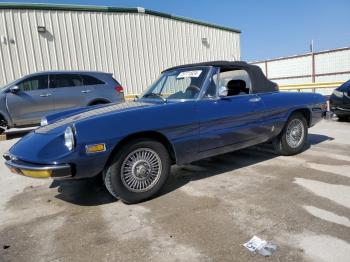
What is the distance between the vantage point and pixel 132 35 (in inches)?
610

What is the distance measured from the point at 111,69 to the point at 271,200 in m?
12.4

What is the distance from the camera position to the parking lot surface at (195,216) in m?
2.78

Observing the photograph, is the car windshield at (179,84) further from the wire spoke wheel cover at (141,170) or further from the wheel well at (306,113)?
the wheel well at (306,113)

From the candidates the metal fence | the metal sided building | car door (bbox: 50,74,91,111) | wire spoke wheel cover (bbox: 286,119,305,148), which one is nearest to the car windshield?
wire spoke wheel cover (bbox: 286,119,305,148)

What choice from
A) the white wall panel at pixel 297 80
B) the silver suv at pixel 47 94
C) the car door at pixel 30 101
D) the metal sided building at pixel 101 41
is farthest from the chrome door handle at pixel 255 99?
the white wall panel at pixel 297 80

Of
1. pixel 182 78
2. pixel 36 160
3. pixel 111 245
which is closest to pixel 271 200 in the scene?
pixel 111 245

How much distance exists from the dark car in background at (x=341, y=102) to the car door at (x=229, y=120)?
5039 mm

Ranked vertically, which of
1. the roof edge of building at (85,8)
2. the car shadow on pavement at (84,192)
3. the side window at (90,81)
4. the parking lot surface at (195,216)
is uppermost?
the roof edge of building at (85,8)

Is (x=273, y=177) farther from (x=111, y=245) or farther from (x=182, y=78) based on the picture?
(x=111, y=245)

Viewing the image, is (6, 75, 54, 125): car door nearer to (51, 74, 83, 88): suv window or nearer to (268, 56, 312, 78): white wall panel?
(51, 74, 83, 88): suv window

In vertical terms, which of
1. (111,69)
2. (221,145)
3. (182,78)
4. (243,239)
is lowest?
(243,239)

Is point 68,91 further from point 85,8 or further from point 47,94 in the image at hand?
point 85,8

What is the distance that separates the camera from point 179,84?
472 cm

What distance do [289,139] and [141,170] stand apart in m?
2.87
